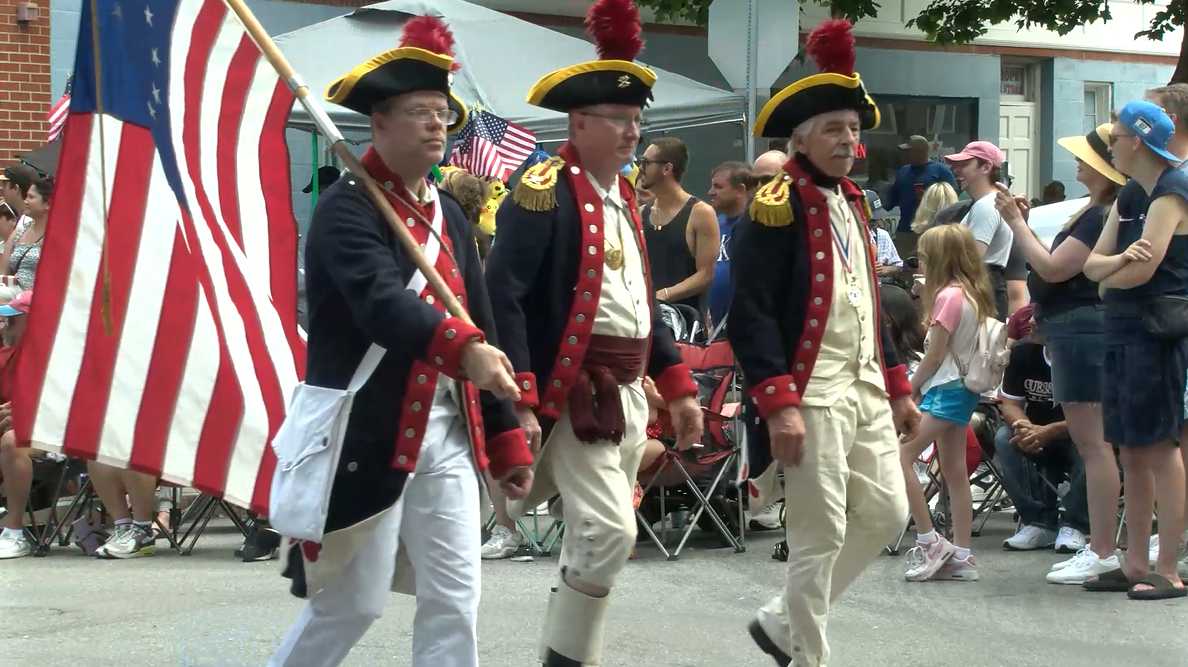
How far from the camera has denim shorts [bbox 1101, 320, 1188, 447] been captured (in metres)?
7.12

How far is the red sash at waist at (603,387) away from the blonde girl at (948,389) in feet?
10.7

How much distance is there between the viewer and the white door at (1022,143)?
22.7 meters

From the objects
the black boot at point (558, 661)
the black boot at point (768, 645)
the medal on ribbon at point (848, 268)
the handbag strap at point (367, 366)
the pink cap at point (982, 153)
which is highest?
the pink cap at point (982, 153)

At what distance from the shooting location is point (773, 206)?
5262 mm

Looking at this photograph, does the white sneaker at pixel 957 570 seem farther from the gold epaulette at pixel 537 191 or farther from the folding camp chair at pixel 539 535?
the gold epaulette at pixel 537 191

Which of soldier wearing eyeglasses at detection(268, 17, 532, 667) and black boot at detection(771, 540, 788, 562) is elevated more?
soldier wearing eyeglasses at detection(268, 17, 532, 667)

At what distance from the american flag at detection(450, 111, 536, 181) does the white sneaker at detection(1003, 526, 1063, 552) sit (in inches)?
199

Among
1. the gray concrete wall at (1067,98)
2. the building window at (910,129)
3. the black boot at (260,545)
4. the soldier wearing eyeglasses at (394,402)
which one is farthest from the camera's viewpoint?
the gray concrete wall at (1067,98)

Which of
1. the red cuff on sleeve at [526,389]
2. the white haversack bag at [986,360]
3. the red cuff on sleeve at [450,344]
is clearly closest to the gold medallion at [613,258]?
the red cuff on sleeve at [526,389]

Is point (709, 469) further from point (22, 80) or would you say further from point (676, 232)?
point (22, 80)

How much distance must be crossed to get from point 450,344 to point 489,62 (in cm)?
1067

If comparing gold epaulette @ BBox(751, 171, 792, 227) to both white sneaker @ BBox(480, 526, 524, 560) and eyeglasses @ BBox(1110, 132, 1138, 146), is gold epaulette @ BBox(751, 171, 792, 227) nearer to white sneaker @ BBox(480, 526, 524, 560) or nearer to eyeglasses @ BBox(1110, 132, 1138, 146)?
eyeglasses @ BBox(1110, 132, 1138, 146)

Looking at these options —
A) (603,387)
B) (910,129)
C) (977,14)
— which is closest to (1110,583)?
(603,387)

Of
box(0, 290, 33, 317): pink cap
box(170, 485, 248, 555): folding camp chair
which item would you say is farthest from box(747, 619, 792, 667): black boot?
box(0, 290, 33, 317): pink cap
